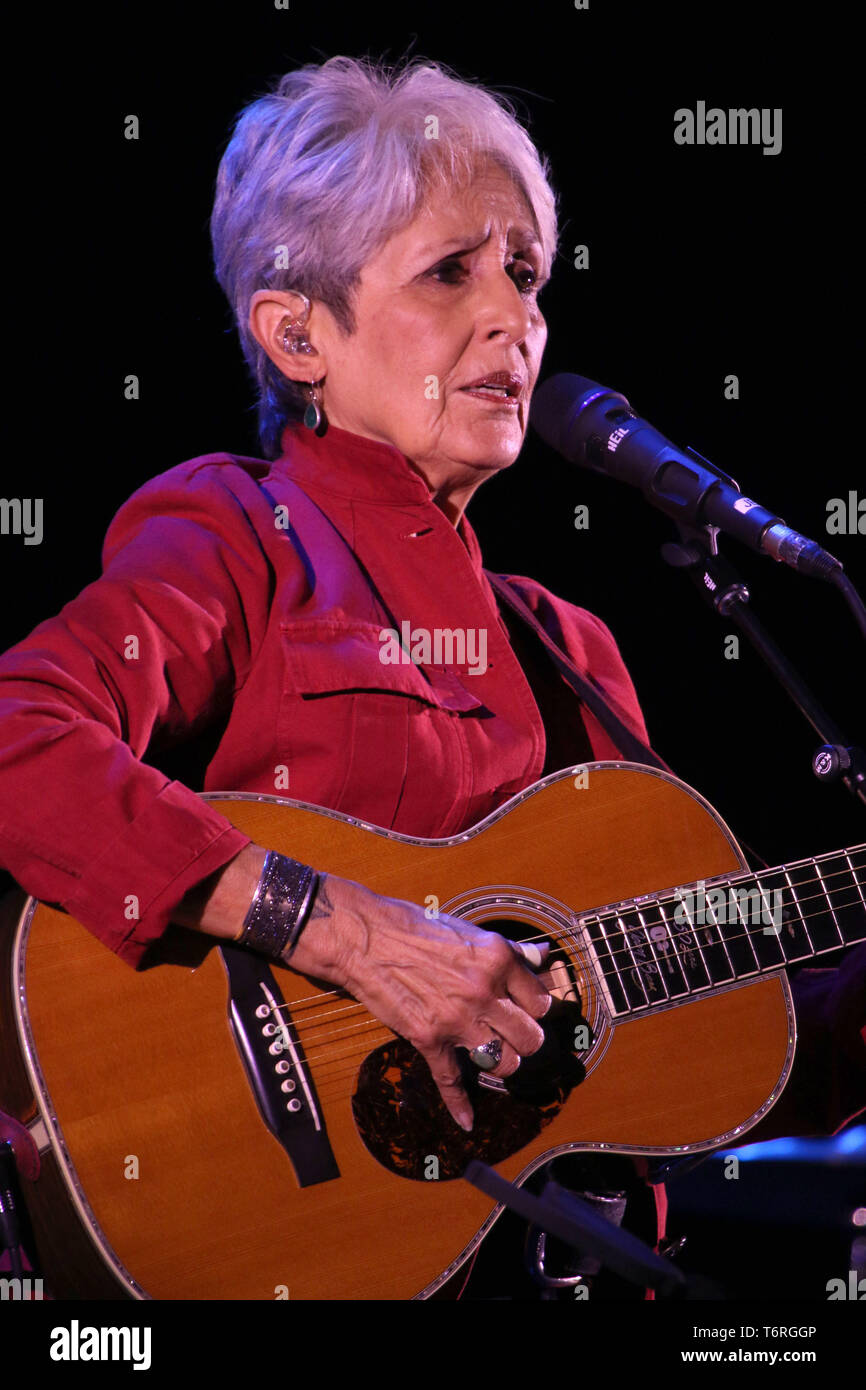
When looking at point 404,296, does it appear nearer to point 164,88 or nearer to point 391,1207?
point 164,88

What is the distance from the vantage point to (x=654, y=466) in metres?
2.24

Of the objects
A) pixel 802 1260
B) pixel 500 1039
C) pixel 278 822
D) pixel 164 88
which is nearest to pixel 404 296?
pixel 164 88

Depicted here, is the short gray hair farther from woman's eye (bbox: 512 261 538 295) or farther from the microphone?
the microphone

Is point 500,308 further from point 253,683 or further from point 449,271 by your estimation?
point 253,683

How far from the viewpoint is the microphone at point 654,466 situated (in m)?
2.08

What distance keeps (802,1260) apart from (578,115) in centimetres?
299

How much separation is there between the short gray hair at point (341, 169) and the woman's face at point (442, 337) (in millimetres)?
45

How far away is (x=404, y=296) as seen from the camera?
2.30 m

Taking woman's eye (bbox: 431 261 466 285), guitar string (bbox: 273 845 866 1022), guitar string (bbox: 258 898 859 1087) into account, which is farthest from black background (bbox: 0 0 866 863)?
guitar string (bbox: 258 898 859 1087)

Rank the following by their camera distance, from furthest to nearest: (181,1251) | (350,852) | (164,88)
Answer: (164,88) → (350,852) → (181,1251)

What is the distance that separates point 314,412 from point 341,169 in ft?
1.48

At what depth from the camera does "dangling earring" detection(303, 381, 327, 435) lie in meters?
2.39

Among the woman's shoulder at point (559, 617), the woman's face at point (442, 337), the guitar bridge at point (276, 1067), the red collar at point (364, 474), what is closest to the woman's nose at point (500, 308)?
the woman's face at point (442, 337)

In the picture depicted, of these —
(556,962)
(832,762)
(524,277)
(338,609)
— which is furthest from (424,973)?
(524,277)
